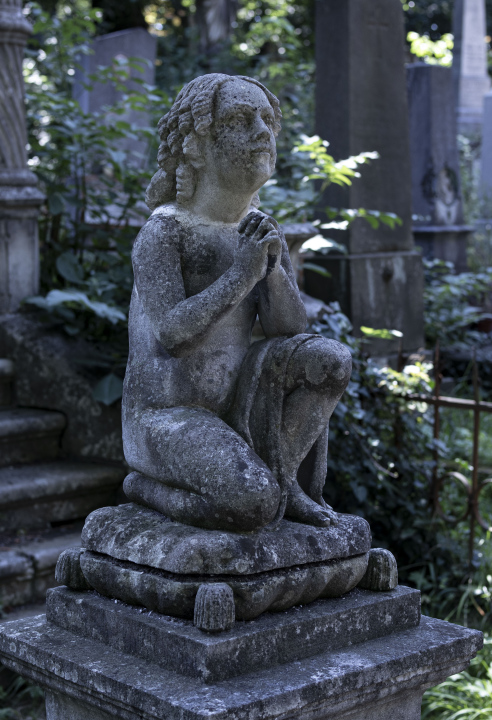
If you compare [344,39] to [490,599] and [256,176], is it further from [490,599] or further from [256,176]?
[256,176]

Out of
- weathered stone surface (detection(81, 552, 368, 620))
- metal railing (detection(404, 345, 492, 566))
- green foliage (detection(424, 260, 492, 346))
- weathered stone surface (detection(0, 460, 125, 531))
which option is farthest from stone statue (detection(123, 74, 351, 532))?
green foliage (detection(424, 260, 492, 346))

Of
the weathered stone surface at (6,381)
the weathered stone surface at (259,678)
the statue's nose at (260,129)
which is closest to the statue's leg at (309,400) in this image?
the weathered stone surface at (259,678)

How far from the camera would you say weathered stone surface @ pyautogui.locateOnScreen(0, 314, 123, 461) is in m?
4.37

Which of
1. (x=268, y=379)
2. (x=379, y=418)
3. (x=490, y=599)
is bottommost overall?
(x=490, y=599)

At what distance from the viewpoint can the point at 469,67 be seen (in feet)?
44.9

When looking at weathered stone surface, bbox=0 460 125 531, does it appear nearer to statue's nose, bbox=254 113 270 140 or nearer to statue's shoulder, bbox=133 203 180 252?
statue's shoulder, bbox=133 203 180 252

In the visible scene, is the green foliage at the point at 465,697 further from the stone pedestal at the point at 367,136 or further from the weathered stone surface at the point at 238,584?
the stone pedestal at the point at 367,136

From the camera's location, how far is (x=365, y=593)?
2.30 meters

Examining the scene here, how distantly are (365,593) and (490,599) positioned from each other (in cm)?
199

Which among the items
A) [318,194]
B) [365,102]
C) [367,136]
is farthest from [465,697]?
[365,102]

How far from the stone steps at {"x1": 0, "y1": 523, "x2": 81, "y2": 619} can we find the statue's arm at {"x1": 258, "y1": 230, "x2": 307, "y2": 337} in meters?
1.88

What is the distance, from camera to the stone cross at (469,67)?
13672 mm

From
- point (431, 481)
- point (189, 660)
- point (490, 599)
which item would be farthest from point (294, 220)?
point (189, 660)

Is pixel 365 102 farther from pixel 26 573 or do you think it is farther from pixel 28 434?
pixel 26 573
